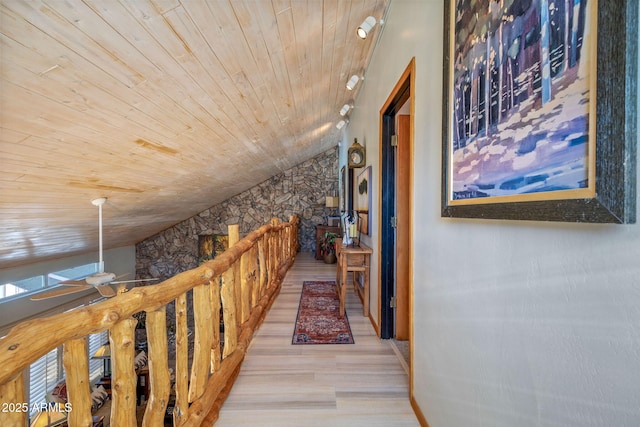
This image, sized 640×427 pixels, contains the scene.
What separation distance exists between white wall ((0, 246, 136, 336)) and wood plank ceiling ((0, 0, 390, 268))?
0.80 meters

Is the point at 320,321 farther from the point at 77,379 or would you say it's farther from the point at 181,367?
the point at 77,379

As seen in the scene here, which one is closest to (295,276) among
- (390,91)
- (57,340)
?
(390,91)

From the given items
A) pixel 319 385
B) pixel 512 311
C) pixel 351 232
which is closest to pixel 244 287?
pixel 319 385

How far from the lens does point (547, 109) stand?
27.2 inches

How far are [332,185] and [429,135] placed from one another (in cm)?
655

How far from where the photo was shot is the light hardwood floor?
1672mm

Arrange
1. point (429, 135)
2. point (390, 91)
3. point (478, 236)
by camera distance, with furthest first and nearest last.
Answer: point (390, 91) → point (429, 135) → point (478, 236)

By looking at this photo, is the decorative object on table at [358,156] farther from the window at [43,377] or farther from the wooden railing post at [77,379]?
the window at [43,377]

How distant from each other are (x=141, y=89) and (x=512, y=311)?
2300 mm

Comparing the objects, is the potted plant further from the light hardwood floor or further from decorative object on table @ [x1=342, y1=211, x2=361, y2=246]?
the light hardwood floor

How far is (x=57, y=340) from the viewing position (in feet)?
2.74

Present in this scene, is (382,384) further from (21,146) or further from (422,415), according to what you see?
(21,146)

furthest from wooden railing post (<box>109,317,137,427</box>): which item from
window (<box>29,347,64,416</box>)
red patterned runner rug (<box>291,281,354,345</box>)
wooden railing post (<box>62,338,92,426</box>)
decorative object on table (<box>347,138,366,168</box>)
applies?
window (<box>29,347,64,416</box>)

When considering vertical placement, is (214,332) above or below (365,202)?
below
